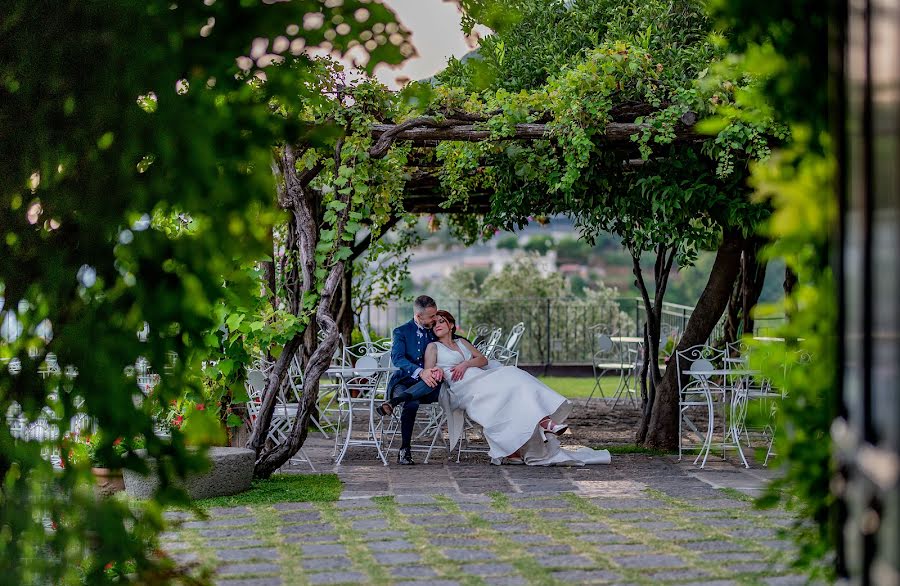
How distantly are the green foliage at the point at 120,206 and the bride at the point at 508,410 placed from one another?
4.83 metres

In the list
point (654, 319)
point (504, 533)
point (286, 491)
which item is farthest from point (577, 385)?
point (504, 533)

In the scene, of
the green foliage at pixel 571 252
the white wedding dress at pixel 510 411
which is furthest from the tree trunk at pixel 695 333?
the green foliage at pixel 571 252

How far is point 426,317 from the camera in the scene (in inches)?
322

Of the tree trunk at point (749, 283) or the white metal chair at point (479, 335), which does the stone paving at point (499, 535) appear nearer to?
the tree trunk at point (749, 283)

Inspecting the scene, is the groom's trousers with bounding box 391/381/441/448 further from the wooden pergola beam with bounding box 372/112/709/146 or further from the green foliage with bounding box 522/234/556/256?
the green foliage with bounding box 522/234/556/256

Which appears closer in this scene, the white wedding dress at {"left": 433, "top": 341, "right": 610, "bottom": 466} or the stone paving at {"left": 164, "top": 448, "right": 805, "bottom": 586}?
the stone paving at {"left": 164, "top": 448, "right": 805, "bottom": 586}

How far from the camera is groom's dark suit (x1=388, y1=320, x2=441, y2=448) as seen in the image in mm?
7852

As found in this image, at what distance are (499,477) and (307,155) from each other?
2.66 meters

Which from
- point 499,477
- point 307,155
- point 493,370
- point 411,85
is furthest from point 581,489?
point 411,85

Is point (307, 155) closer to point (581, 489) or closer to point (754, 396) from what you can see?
point (581, 489)

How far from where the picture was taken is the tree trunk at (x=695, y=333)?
866 cm

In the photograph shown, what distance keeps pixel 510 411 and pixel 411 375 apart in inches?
32.4

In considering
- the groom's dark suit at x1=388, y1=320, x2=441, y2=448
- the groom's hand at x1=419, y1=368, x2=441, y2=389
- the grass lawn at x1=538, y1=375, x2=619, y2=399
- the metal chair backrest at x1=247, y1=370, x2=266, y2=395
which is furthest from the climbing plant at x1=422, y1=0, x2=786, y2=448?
the grass lawn at x1=538, y1=375, x2=619, y2=399

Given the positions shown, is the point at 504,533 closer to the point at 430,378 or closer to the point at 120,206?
the point at 430,378
